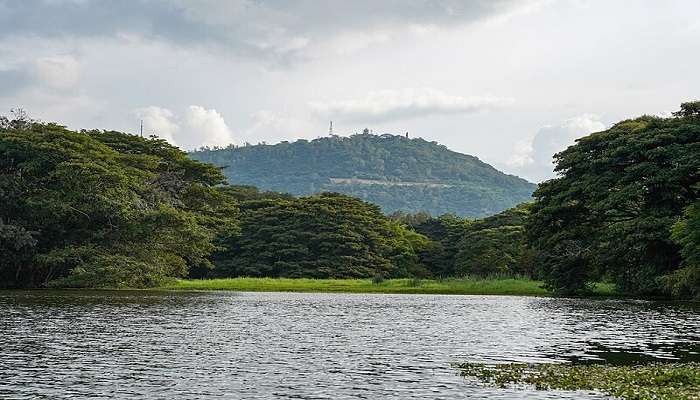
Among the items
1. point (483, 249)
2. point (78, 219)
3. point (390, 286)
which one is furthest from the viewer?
point (483, 249)

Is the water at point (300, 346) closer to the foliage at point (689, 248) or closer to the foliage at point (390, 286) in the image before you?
the foliage at point (689, 248)

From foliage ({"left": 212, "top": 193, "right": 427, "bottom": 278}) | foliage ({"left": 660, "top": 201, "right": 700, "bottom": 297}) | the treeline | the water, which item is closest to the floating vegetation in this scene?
the water

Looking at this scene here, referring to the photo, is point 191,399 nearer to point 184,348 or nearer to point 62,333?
point 184,348

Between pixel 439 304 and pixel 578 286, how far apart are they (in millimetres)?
20180

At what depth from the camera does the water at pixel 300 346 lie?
2339 cm

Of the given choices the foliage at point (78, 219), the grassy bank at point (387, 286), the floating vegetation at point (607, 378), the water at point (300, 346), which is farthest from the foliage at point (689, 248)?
the foliage at point (78, 219)

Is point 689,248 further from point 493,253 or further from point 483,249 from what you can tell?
point 483,249

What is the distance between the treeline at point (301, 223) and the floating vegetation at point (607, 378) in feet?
122

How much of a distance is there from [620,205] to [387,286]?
115 ft

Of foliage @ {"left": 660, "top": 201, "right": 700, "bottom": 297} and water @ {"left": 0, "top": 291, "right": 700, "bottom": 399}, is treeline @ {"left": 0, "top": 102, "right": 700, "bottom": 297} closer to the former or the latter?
foliage @ {"left": 660, "top": 201, "right": 700, "bottom": 297}

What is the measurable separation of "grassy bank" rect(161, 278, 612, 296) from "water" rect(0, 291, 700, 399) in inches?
1221

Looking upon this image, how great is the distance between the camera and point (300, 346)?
34.4 meters

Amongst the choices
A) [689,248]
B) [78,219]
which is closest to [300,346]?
[689,248]

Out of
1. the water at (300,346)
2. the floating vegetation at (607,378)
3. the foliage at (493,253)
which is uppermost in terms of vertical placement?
the foliage at (493,253)
